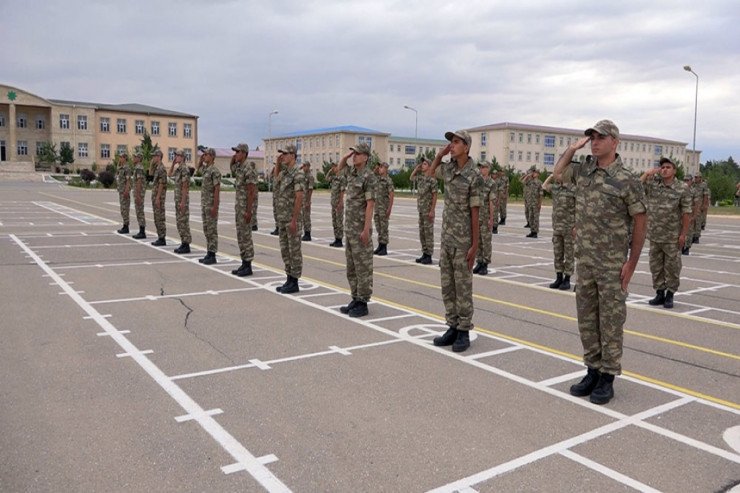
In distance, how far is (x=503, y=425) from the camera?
4500 mm

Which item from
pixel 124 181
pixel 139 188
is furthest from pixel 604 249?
pixel 124 181

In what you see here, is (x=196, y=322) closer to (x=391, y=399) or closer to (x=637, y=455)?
(x=391, y=399)

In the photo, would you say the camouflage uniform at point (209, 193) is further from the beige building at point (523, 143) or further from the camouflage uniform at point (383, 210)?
the beige building at point (523, 143)

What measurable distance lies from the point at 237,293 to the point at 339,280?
6.81ft

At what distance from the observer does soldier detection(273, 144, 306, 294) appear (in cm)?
939

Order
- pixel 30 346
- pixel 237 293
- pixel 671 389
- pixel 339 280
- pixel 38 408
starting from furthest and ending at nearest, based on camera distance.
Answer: pixel 339 280 < pixel 237 293 < pixel 30 346 < pixel 671 389 < pixel 38 408

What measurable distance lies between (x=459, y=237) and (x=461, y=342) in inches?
43.0

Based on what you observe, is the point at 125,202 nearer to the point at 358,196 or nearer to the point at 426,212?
the point at 426,212

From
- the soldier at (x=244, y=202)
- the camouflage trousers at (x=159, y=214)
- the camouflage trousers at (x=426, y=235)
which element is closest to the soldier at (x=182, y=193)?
the camouflage trousers at (x=159, y=214)

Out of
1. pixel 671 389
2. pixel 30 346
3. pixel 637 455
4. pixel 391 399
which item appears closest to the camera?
Answer: pixel 637 455

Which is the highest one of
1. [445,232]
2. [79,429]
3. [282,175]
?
[282,175]

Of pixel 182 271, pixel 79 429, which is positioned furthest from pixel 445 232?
pixel 182 271

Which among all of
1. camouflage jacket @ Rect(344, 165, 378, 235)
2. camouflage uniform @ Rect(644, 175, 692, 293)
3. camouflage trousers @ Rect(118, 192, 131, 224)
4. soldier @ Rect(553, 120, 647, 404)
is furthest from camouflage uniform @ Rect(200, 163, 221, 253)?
soldier @ Rect(553, 120, 647, 404)

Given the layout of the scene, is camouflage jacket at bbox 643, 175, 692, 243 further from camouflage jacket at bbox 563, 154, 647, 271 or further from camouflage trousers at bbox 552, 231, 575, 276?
camouflage jacket at bbox 563, 154, 647, 271
